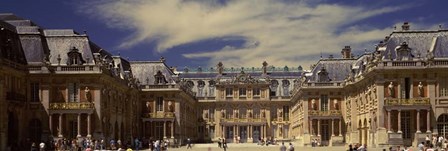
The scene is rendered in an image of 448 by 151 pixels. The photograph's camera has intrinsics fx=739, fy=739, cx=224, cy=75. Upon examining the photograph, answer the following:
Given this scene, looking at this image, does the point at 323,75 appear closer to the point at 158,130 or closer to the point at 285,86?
the point at 158,130

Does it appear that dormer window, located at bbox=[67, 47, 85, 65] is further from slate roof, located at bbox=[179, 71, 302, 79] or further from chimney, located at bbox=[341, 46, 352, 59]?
slate roof, located at bbox=[179, 71, 302, 79]

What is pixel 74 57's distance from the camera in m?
62.8

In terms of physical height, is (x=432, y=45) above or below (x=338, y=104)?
above

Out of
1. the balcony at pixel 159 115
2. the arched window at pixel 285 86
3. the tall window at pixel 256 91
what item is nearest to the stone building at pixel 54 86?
the balcony at pixel 159 115

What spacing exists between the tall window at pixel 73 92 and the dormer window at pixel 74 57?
1.94m

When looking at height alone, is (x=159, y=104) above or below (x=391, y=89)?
below

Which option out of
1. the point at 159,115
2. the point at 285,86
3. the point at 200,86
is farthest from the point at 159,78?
the point at 285,86

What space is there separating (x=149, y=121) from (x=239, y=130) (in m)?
37.8

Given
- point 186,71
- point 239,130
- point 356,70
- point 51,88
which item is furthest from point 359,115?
point 186,71

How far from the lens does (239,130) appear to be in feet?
399

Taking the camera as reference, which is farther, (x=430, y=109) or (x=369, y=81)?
(x=369, y=81)

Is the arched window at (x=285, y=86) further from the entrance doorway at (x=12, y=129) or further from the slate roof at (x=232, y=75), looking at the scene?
the entrance doorway at (x=12, y=129)

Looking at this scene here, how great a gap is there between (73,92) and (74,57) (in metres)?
3.09

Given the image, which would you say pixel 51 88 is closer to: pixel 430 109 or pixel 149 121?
pixel 149 121
